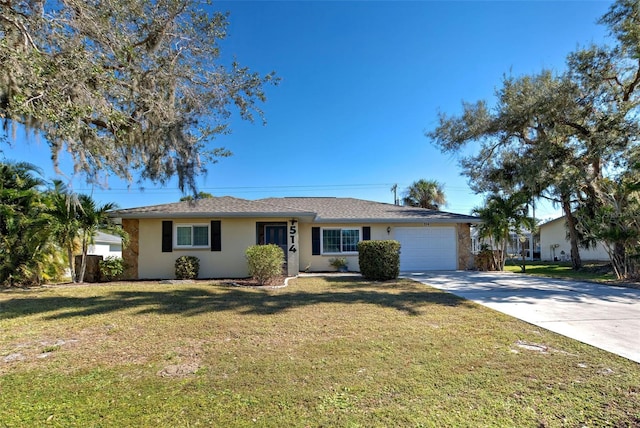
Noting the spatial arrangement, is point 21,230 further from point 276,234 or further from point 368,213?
point 368,213

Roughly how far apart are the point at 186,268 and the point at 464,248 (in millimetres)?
11845

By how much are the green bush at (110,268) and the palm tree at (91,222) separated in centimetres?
54

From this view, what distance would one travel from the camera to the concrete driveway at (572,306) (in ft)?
16.5

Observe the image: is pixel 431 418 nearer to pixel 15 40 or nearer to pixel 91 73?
pixel 91 73

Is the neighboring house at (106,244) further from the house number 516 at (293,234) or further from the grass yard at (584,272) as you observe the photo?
the grass yard at (584,272)

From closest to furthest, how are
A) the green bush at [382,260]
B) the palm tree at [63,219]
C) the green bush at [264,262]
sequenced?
the green bush at [264,262], the palm tree at [63,219], the green bush at [382,260]

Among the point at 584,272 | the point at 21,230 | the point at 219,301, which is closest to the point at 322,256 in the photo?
the point at 219,301

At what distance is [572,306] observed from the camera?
720 centimetres

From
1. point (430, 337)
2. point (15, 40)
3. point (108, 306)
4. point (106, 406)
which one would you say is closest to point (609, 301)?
point (430, 337)

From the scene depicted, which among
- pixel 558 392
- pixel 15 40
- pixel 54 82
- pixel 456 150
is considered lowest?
pixel 558 392

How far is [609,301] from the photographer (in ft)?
25.5

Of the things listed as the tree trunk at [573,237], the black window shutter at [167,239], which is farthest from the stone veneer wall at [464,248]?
the black window shutter at [167,239]

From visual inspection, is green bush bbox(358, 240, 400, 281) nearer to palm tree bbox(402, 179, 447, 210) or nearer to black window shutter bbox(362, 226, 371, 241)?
black window shutter bbox(362, 226, 371, 241)

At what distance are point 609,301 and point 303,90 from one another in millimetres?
11615
